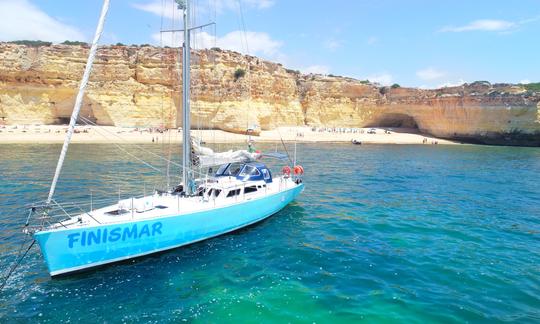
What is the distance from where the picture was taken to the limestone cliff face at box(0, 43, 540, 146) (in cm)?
5812

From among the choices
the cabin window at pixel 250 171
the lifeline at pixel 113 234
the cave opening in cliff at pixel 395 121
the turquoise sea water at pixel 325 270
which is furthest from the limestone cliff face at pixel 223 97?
the lifeline at pixel 113 234

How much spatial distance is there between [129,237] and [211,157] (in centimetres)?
664

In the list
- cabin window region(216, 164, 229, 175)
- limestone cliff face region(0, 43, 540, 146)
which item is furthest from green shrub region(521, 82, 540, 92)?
cabin window region(216, 164, 229, 175)

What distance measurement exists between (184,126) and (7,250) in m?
7.78

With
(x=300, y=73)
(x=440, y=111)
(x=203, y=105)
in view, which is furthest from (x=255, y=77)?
(x=440, y=111)

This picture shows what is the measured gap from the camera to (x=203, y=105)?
6406 centimetres

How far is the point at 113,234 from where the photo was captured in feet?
38.3

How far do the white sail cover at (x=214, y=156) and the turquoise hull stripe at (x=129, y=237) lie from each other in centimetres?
325

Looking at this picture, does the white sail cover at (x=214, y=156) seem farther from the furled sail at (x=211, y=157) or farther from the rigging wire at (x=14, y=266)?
the rigging wire at (x=14, y=266)

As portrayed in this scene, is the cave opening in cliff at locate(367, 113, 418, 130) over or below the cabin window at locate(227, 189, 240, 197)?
over

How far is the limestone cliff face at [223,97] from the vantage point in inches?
2288

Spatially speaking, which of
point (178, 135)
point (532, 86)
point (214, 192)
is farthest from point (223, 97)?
point (532, 86)

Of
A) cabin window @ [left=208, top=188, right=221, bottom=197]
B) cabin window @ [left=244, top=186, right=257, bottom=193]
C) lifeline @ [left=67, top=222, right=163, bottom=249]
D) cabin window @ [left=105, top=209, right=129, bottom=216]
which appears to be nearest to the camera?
lifeline @ [left=67, top=222, right=163, bottom=249]

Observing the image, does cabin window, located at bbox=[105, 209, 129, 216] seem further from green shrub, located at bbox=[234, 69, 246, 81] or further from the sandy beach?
green shrub, located at bbox=[234, 69, 246, 81]
